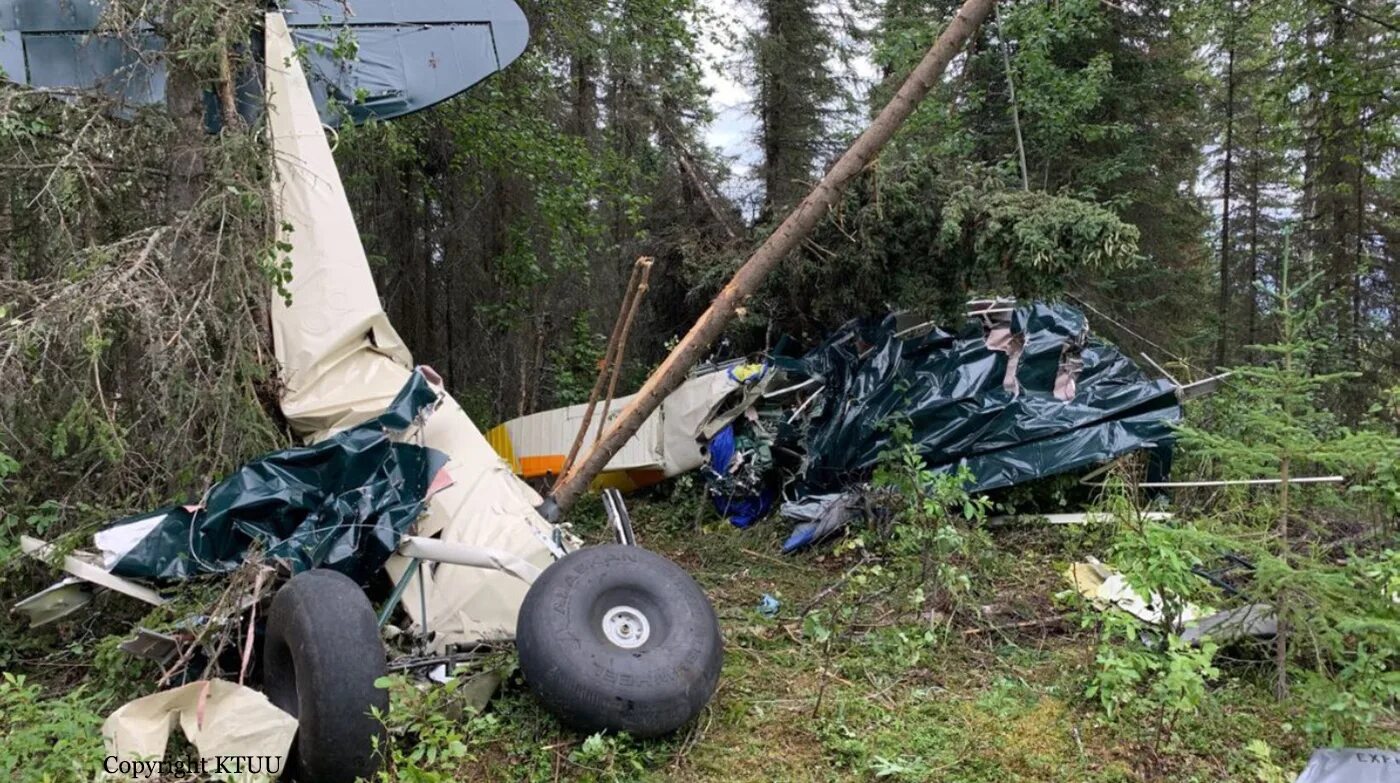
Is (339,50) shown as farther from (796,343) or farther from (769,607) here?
(796,343)

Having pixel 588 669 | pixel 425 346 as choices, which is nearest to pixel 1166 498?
pixel 588 669

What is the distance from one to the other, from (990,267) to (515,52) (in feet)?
14.3

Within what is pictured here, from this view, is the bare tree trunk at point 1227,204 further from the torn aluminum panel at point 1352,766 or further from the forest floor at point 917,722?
the torn aluminum panel at point 1352,766

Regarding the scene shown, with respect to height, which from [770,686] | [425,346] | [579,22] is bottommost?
[770,686]

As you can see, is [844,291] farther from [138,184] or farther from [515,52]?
[138,184]

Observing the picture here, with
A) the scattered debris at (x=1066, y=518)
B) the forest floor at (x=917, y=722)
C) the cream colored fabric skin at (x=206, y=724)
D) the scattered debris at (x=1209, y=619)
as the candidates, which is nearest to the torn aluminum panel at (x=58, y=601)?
the cream colored fabric skin at (x=206, y=724)

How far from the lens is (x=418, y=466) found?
14.8 feet

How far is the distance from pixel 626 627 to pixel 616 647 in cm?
21

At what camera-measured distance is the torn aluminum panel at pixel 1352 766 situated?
298 cm

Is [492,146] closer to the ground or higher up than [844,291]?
higher up

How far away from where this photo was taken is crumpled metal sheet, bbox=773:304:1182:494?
6363 millimetres

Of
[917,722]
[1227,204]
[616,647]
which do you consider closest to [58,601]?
[616,647]

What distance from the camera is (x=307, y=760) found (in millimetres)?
3121

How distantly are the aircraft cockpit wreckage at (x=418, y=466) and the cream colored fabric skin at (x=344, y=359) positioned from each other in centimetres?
2
